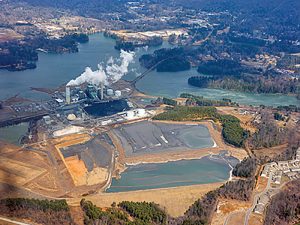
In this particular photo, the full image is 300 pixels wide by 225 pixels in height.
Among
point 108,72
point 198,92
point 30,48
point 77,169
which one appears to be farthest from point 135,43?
point 77,169

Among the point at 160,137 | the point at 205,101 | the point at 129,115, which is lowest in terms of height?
the point at 160,137

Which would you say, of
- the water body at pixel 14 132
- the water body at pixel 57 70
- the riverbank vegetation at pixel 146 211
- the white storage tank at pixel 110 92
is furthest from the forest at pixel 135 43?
the riverbank vegetation at pixel 146 211

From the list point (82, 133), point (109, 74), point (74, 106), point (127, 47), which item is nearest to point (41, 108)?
point (74, 106)

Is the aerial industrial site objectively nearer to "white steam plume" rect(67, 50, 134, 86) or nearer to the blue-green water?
"white steam plume" rect(67, 50, 134, 86)

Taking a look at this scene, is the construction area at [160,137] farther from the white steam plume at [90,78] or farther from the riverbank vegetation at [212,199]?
the white steam plume at [90,78]

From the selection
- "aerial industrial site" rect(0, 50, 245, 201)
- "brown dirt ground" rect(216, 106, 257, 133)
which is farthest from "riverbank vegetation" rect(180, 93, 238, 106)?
"aerial industrial site" rect(0, 50, 245, 201)

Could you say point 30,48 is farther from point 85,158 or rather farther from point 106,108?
point 85,158

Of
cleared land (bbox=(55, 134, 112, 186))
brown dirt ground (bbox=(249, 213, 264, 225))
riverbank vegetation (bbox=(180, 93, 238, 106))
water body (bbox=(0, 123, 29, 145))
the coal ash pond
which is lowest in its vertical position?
water body (bbox=(0, 123, 29, 145))
